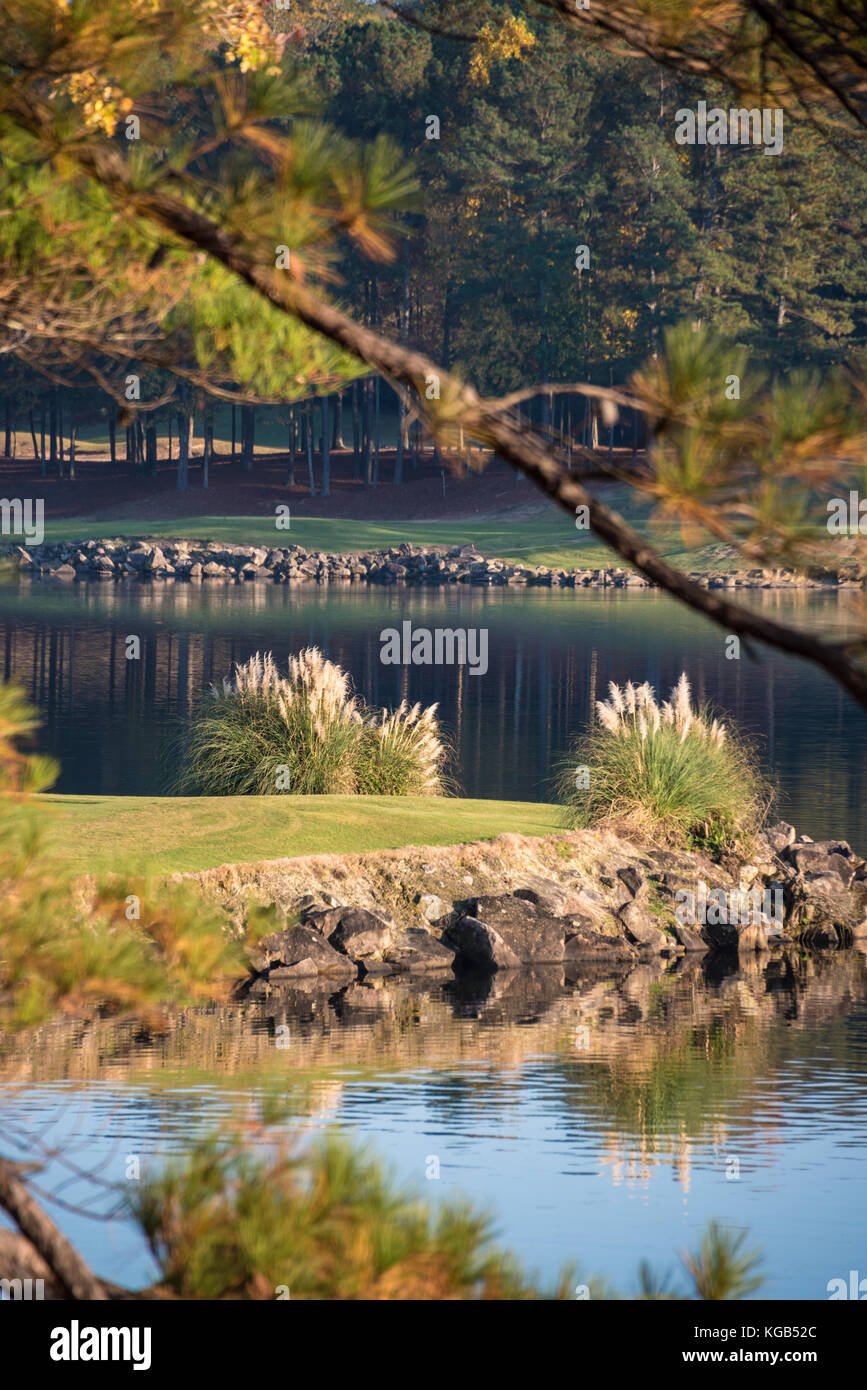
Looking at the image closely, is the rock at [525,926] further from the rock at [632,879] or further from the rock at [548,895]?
the rock at [632,879]

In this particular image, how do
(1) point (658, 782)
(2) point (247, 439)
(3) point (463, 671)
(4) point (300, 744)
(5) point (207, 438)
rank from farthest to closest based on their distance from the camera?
(2) point (247, 439)
(5) point (207, 438)
(3) point (463, 671)
(4) point (300, 744)
(1) point (658, 782)

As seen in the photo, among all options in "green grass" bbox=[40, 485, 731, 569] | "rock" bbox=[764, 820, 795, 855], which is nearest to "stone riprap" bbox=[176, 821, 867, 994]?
"rock" bbox=[764, 820, 795, 855]

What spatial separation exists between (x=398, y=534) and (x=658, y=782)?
54.3 metres

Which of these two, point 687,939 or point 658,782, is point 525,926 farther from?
point 658,782

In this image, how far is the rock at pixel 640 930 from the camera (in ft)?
51.8

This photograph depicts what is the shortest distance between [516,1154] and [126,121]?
21.3ft

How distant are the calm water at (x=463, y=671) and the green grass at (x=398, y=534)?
7203 mm

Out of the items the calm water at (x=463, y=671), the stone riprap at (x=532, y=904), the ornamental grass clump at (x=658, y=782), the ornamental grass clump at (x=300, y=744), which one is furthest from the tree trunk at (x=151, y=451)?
the stone riprap at (x=532, y=904)

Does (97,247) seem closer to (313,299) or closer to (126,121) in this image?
(126,121)

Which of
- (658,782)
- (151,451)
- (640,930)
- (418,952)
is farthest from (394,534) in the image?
(418,952)

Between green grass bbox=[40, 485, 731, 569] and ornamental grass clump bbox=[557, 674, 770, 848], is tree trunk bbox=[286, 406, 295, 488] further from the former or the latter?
ornamental grass clump bbox=[557, 674, 770, 848]

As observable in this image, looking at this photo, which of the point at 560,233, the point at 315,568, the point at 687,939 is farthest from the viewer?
the point at 560,233

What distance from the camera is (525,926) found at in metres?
15.1
